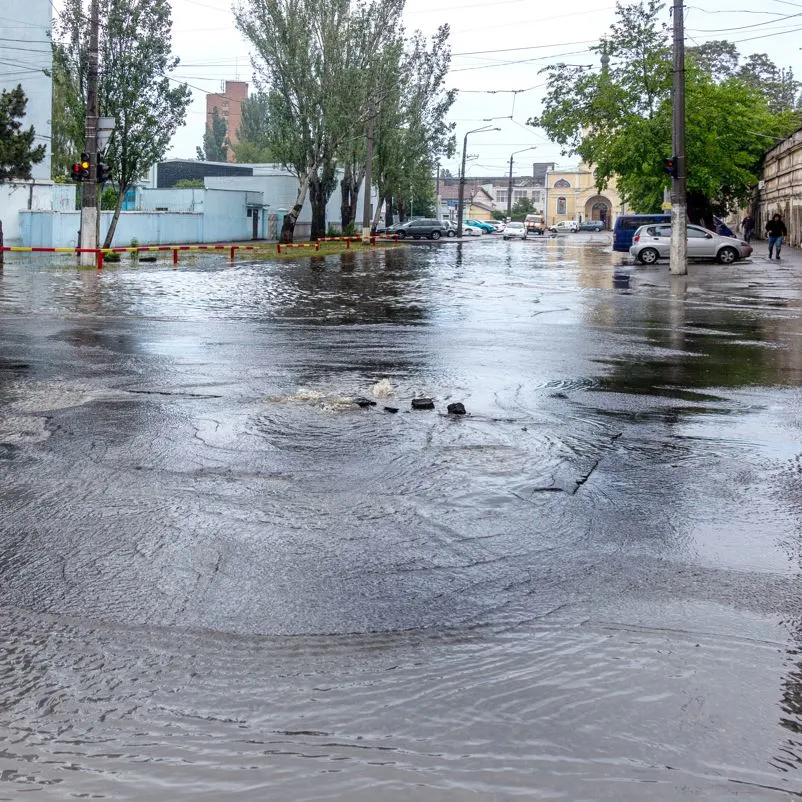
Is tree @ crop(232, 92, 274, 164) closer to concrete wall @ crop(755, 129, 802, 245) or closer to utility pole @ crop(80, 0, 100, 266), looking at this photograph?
concrete wall @ crop(755, 129, 802, 245)

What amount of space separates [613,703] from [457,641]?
2.31 ft

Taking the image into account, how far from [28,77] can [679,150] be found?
110ft

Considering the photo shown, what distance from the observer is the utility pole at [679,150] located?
29.0 m

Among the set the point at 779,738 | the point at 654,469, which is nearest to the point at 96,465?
the point at 654,469

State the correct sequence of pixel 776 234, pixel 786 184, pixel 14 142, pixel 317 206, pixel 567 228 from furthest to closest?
pixel 567 228
pixel 786 184
pixel 317 206
pixel 776 234
pixel 14 142

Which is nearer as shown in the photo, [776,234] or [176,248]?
[176,248]

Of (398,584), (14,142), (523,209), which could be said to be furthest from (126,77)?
(523,209)

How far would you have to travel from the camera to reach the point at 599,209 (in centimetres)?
13700

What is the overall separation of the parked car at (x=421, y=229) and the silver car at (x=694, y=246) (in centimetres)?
3276

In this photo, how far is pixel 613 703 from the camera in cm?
361

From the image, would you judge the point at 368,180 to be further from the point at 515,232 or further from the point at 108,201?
the point at 515,232

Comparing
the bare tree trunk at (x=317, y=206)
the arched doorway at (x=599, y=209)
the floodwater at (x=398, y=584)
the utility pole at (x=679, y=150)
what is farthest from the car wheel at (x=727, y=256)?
the arched doorway at (x=599, y=209)

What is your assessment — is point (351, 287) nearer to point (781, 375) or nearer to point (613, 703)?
point (781, 375)

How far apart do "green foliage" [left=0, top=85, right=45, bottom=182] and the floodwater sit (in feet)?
84.6
